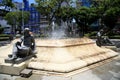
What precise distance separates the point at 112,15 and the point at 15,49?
32.6 m

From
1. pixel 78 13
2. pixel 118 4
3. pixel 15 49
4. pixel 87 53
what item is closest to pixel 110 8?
pixel 118 4

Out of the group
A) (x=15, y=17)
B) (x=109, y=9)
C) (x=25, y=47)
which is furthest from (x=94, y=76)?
(x=15, y=17)

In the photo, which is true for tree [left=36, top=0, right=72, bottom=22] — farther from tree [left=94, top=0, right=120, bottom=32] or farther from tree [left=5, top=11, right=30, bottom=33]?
tree [left=5, top=11, right=30, bottom=33]

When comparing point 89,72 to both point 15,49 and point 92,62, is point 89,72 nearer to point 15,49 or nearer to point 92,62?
point 92,62

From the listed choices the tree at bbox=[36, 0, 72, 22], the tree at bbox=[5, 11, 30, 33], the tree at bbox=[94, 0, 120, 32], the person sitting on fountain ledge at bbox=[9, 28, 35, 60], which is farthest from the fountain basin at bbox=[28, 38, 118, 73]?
the tree at bbox=[5, 11, 30, 33]

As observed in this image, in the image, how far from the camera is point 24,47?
805 cm

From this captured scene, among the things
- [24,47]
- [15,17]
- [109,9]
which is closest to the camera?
[24,47]

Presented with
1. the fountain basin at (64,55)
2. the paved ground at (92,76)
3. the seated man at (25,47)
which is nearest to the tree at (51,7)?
the fountain basin at (64,55)

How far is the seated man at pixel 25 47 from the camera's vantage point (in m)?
7.75

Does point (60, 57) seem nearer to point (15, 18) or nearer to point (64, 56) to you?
point (64, 56)

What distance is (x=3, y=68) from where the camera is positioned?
7.45 meters

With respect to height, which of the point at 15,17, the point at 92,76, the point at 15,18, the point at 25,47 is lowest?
the point at 92,76

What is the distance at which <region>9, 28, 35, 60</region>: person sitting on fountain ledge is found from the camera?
25.4 ft

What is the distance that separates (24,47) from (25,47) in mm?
56
